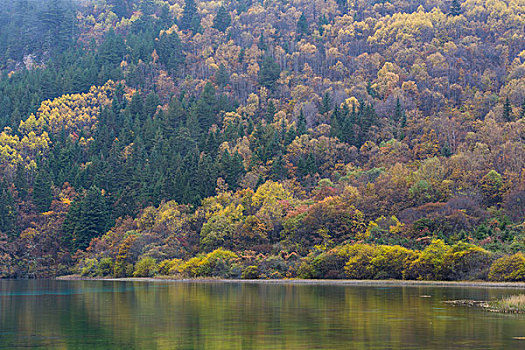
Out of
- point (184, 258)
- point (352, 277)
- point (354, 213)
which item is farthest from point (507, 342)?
point (184, 258)

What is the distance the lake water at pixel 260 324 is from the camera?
3412 centimetres

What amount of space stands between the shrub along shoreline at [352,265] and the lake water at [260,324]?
22.8 meters

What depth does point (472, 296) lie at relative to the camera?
6056 centimetres

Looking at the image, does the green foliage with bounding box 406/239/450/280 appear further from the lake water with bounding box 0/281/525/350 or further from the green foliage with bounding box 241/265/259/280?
the green foliage with bounding box 241/265/259/280

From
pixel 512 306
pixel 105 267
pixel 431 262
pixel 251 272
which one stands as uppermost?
pixel 431 262

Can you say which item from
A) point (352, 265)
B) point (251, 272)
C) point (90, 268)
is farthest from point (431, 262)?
point (90, 268)

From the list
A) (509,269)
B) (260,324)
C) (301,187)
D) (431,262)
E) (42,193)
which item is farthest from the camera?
(42,193)

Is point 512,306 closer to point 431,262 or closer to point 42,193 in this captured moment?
point 431,262

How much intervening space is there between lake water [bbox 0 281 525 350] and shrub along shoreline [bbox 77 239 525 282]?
22845 millimetres

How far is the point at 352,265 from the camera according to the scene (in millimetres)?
94500

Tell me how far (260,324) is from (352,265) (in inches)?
2133

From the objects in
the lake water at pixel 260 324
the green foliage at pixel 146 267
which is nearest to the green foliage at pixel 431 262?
the lake water at pixel 260 324

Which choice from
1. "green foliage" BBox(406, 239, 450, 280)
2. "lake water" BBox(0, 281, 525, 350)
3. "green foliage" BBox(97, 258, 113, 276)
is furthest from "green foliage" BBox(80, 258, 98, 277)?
"lake water" BBox(0, 281, 525, 350)

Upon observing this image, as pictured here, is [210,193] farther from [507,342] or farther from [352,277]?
[507,342]
